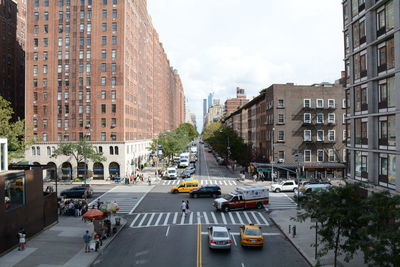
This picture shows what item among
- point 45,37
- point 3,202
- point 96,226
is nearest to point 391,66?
point 96,226

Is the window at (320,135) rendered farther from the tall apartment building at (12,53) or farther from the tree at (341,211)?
the tall apartment building at (12,53)

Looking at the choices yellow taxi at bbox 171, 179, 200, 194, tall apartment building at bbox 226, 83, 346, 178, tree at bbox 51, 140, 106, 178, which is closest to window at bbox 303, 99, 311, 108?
tall apartment building at bbox 226, 83, 346, 178

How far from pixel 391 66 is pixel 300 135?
4093 cm

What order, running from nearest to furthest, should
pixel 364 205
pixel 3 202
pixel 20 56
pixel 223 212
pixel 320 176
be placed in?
pixel 364 205 → pixel 3 202 → pixel 223 212 → pixel 320 176 → pixel 20 56

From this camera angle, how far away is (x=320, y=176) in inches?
2490

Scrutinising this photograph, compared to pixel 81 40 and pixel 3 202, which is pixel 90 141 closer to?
pixel 81 40

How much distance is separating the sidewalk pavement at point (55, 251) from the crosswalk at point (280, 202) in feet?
62.0

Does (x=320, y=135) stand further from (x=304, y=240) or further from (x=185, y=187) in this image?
(x=304, y=240)

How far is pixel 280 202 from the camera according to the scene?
44.3 metres

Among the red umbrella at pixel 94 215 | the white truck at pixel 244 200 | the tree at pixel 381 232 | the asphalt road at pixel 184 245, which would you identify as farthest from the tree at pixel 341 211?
the white truck at pixel 244 200

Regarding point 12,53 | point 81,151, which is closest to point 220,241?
point 81,151

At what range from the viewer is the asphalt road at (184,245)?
72.9ft

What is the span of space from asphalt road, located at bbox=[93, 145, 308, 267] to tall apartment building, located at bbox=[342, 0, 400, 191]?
9479 millimetres

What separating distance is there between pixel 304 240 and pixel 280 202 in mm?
17082
